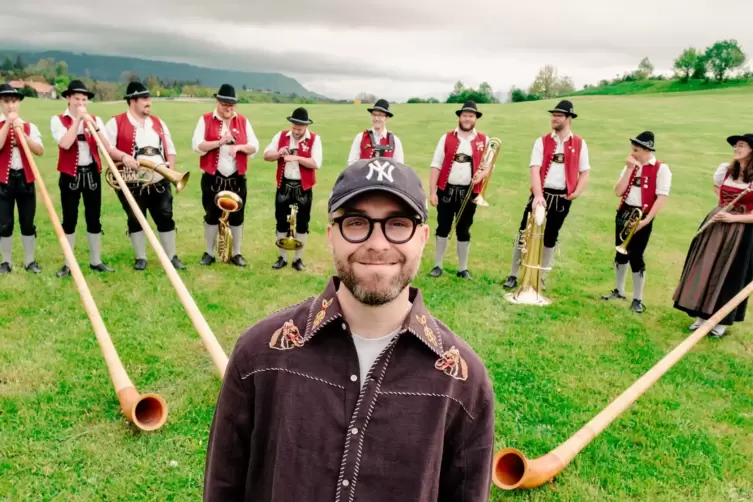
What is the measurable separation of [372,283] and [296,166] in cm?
728

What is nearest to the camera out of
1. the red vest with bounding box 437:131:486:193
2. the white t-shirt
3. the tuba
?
the white t-shirt

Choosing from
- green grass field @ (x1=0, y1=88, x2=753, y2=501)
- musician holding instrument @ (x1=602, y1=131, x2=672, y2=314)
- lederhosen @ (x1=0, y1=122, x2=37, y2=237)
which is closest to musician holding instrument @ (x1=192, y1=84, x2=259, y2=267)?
green grass field @ (x1=0, y1=88, x2=753, y2=501)

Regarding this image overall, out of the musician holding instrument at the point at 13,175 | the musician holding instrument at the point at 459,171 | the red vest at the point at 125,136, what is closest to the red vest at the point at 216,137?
the red vest at the point at 125,136

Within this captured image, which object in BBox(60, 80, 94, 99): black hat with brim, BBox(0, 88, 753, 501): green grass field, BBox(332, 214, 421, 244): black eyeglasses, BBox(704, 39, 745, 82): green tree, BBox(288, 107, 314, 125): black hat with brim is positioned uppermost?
BBox(704, 39, 745, 82): green tree

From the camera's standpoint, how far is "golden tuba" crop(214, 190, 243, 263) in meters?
8.86

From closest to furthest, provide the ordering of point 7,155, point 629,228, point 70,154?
point 7,155 < point 70,154 < point 629,228

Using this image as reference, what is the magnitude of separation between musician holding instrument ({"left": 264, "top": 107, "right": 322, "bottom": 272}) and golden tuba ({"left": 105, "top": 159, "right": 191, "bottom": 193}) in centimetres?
147

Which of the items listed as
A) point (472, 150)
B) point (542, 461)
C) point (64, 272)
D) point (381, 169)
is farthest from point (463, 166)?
point (381, 169)

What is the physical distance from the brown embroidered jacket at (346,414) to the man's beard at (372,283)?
0.51 ft

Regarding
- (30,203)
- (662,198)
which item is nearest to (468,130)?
(662,198)

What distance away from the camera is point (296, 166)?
8.97 meters

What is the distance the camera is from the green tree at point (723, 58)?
243 feet

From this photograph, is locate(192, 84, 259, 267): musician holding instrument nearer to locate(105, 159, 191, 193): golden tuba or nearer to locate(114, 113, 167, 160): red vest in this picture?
locate(105, 159, 191, 193): golden tuba

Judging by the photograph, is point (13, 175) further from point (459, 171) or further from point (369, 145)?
point (459, 171)
